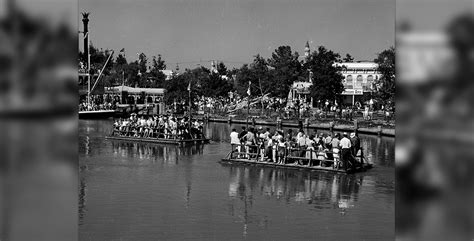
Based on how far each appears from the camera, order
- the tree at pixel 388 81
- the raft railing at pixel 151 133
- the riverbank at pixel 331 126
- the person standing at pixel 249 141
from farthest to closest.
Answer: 1. the tree at pixel 388 81
2. the riverbank at pixel 331 126
3. the raft railing at pixel 151 133
4. the person standing at pixel 249 141

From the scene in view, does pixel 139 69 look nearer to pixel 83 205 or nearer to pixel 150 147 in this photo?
pixel 150 147

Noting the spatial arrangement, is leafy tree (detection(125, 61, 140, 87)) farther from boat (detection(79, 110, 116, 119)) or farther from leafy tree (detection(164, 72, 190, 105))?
boat (detection(79, 110, 116, 119))

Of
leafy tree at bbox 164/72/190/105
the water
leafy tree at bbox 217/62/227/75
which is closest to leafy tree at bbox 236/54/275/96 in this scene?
leafy tree at bbox 164/72/190/105

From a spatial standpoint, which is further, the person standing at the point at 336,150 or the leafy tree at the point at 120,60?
the leafy tree at the point at 120,60

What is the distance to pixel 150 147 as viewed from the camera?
41.2 m

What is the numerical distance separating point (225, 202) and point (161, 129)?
25199 mm

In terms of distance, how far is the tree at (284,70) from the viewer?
87.8 meters

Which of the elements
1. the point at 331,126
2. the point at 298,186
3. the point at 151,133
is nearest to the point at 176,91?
the point at 331,126

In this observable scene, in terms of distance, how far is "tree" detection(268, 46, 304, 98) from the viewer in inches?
3458


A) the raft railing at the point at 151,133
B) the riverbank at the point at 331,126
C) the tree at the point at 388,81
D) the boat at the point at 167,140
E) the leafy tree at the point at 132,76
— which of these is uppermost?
the leafy tree at the point at 132,76

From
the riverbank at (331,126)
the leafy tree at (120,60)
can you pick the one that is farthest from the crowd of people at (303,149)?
the leafy tree at (120,60)

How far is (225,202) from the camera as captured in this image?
2028 centimetres

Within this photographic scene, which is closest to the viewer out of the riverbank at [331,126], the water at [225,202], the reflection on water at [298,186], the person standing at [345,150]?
the water at [225,202]

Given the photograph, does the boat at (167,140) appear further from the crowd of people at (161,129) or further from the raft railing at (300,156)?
the raft railing at (300,156)
